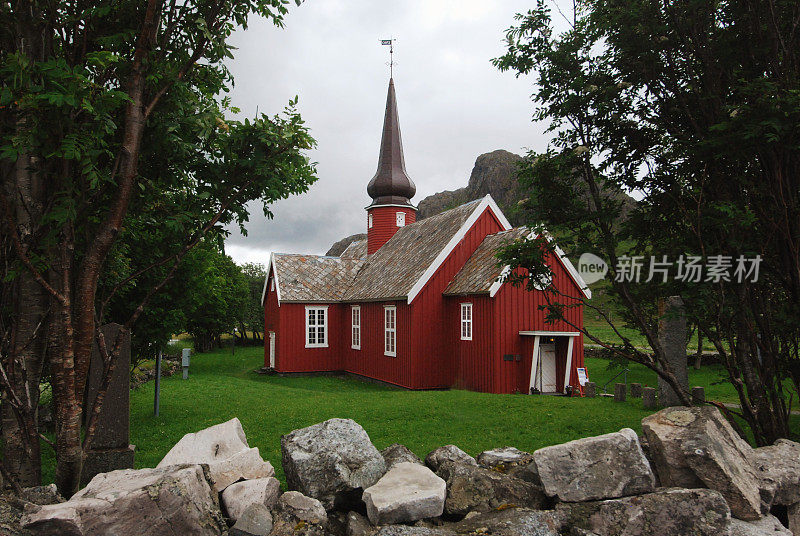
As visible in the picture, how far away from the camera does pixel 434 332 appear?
18484mm

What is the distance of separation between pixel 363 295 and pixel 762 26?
17169 millimetres

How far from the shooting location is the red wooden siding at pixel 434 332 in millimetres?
18234

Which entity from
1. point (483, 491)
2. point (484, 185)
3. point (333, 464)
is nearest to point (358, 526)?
point (333, 464)

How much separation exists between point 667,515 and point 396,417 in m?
7.34

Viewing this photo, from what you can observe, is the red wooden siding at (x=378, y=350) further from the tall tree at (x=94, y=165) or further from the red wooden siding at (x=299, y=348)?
the tall tree at (x=94, y=165)

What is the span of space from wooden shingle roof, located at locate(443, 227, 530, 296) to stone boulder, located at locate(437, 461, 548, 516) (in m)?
10.9

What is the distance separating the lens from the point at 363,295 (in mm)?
22172

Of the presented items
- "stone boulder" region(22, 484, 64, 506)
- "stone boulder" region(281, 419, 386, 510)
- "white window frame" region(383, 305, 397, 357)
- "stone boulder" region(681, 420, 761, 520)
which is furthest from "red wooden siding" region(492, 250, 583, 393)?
"stone boulder" region(22, 484, 64, 506)

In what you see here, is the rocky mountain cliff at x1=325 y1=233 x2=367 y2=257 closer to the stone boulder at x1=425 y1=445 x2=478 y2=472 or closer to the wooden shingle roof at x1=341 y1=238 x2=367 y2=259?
the wooden shingle roof at x1=341 y1=238 x2=367 y2=259

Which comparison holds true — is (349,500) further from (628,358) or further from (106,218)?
(628,358)

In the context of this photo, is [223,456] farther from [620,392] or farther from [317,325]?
[317,325]

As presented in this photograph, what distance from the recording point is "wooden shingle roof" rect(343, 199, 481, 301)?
19.2m

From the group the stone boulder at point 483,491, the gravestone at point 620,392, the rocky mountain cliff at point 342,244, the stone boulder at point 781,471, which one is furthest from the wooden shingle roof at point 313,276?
the rocky mountain cliff at point 342,244

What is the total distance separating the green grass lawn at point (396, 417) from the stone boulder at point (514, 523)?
3.33 metres
